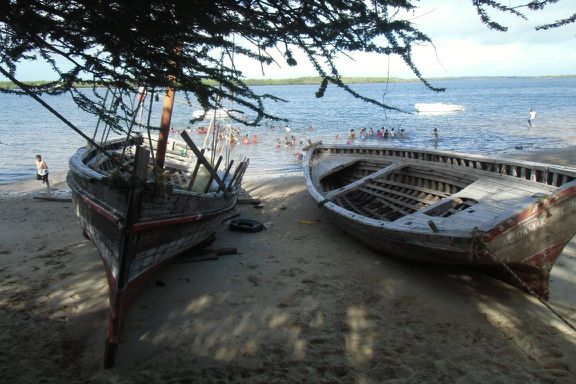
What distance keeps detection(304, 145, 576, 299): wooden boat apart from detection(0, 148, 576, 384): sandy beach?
597 mm

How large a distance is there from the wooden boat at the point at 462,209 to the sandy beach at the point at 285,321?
1.96ft

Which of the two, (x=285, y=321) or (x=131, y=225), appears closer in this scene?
(x=131, y=225)

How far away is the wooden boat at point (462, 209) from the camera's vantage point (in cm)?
555

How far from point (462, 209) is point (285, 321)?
3.61 meters

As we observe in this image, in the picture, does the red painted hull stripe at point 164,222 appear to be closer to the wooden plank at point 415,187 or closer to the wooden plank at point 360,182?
the wooden plank at point 360,182

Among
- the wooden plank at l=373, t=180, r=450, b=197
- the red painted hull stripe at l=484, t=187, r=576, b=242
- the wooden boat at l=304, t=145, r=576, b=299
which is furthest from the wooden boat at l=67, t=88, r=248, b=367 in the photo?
the wooden plank at l=373, t=180, r=450, b=197

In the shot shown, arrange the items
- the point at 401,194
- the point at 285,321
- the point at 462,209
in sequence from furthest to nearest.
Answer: the point at 401,194, the point at 462,209, the point at 285,321

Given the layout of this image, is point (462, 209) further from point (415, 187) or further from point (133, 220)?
point (133, 220)

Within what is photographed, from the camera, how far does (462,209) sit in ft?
24.5

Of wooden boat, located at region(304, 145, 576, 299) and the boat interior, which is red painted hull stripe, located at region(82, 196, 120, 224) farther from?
the boat interior

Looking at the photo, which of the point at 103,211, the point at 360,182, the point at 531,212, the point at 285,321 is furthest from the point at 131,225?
the point at 360,182

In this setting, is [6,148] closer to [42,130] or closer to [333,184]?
[42,130]

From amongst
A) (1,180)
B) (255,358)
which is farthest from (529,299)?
(1,180)

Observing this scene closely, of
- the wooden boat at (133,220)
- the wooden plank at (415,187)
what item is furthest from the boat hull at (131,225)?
the wooden plank at (415,187)
